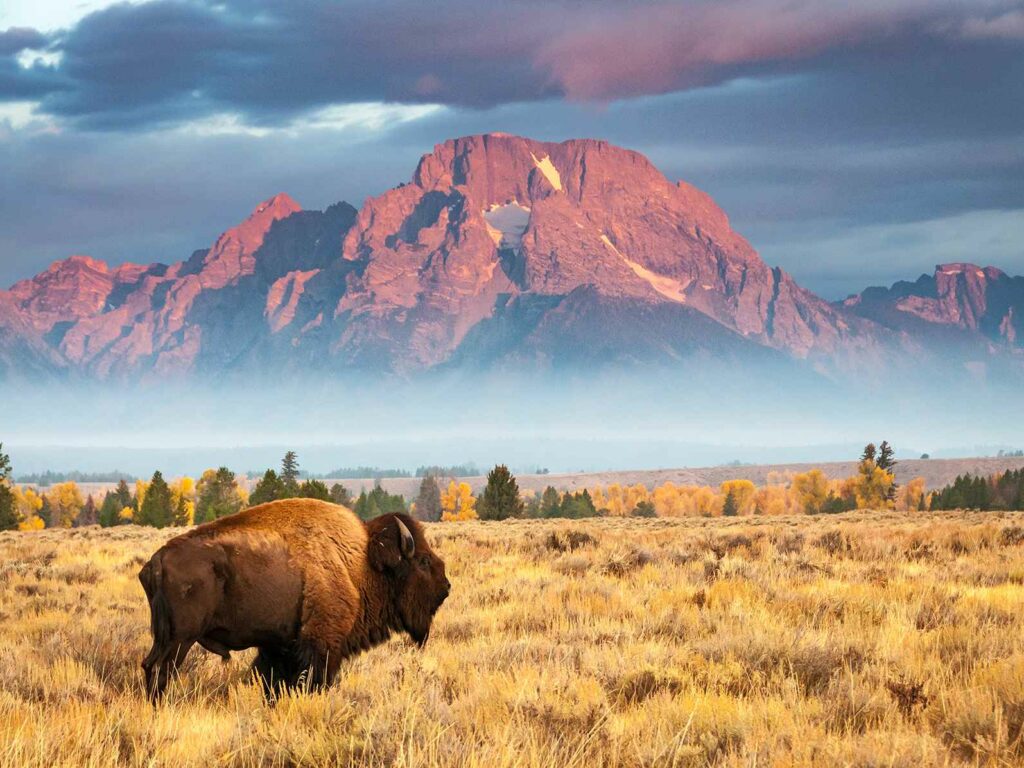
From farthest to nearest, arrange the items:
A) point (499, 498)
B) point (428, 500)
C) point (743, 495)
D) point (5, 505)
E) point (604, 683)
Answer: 1. point (743, 495)
2. point (428, 500)
3. point (499, 498)
4. point (5, 505)
5. point (604, 683)

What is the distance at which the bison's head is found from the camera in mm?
8766

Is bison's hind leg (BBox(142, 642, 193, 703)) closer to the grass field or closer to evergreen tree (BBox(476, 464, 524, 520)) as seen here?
the grass field

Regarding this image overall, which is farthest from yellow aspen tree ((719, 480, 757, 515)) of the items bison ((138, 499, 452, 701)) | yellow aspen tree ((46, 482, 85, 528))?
bison ((138, 499, 452, 701))

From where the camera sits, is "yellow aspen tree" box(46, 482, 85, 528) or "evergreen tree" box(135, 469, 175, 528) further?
"yellow aspen tree" box(46, 482, 85, 528)

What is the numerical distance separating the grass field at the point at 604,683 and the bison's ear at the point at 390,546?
0.95 meters

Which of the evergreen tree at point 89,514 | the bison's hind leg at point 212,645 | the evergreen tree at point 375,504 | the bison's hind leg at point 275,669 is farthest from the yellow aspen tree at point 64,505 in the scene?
the bison's hind leg at point 212,645

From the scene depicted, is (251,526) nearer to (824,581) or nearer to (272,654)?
(272,654)

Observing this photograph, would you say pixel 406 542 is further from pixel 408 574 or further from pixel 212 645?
pixel 212 645

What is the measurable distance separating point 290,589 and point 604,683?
2.64 meters

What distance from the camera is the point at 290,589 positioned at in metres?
8.08

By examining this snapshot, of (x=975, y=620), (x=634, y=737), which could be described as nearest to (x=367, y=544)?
(x=634, y=737)

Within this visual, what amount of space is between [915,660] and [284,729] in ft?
17.0

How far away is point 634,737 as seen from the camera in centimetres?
608

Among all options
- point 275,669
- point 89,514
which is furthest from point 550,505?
point 275,669
